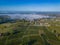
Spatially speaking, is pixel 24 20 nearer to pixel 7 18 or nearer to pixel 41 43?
pixel 7 18

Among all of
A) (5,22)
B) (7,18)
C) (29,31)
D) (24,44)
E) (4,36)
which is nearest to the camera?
(24,44)

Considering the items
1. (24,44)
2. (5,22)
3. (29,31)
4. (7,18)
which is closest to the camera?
(24,44)

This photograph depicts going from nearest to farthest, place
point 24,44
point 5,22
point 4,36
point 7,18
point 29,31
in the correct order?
point 24,44 → point 4,36 → point 29,31 → point 5,22 → point 7,18

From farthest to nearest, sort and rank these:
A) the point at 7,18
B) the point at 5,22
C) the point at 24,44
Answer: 1. the point at 7,18
2. the point at 5,22
3. the point at 24,44

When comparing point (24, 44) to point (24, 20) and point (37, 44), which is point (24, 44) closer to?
point (37, 44)

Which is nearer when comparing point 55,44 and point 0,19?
point 55,44

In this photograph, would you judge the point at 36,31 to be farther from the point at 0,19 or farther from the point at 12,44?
the point at 0,19

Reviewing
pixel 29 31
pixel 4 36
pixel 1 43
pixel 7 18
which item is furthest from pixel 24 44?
pixel 7 18

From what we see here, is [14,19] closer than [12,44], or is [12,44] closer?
[12,44]

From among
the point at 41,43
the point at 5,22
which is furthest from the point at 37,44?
the point at 5,22
